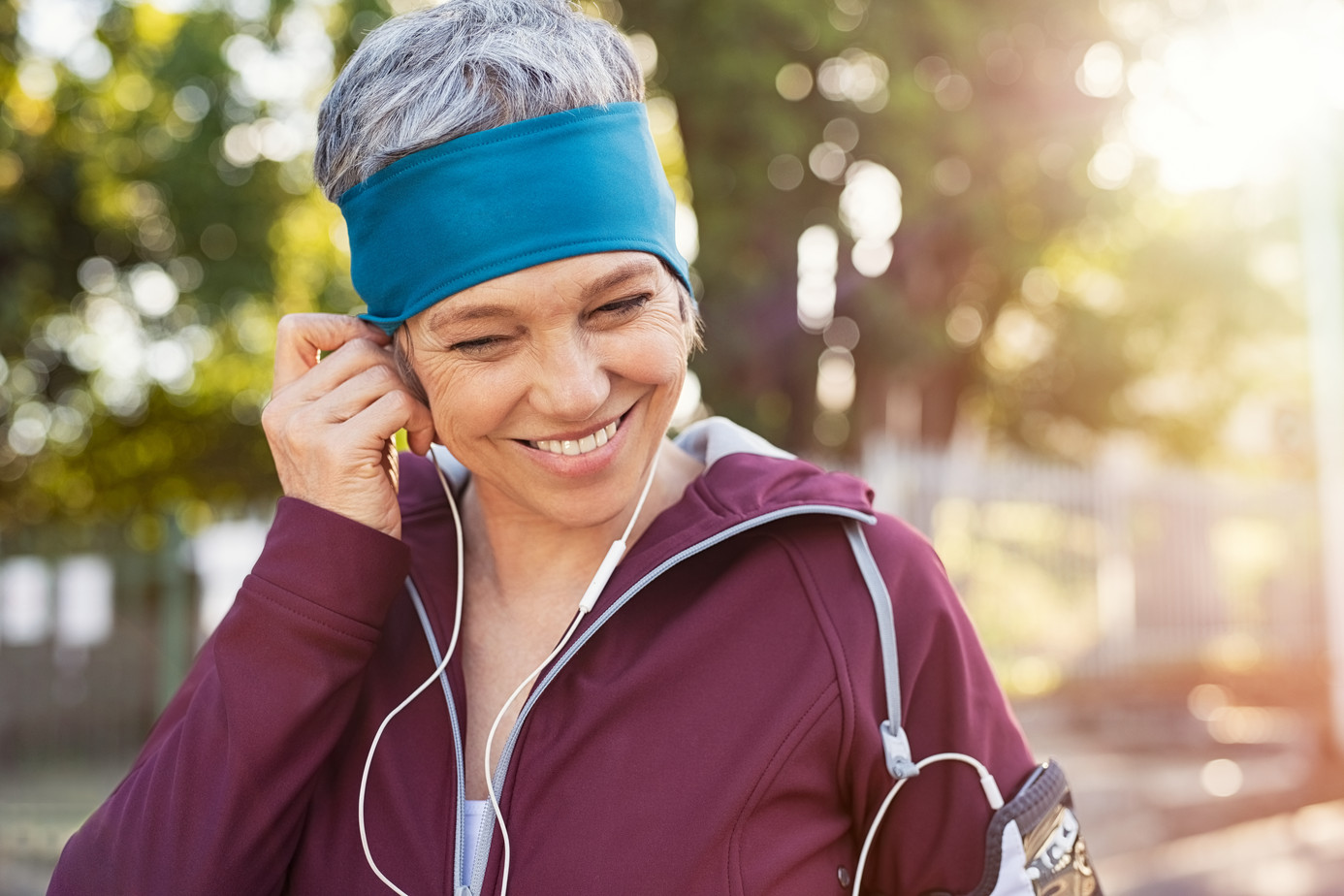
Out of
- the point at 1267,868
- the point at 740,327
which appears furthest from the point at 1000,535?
the point at 1267,868

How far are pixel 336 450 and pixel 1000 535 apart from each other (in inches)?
386

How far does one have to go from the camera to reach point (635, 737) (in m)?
1.86

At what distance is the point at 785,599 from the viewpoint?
1.95 metres

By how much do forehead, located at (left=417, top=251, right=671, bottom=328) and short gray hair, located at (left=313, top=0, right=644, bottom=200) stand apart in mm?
225

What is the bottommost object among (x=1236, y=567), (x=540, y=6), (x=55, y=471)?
(x=55, y=471)

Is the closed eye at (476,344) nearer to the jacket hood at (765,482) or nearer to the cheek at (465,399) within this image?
the cheek at (465,399)

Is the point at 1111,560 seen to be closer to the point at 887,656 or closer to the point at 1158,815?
the point at 1158,815

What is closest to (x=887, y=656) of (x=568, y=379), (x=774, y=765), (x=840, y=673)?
(x=840, y=673)

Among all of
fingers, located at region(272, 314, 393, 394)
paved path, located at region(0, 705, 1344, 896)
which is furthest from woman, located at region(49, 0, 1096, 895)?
paved path, located at region(0, 705, 1344, 896)

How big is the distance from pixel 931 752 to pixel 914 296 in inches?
412

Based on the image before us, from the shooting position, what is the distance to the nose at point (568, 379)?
1875 mm

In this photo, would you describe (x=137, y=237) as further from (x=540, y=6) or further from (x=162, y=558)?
(x=540, y=6)

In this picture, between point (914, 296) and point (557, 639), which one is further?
point (914, 296)

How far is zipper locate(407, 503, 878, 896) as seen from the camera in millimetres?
1849
